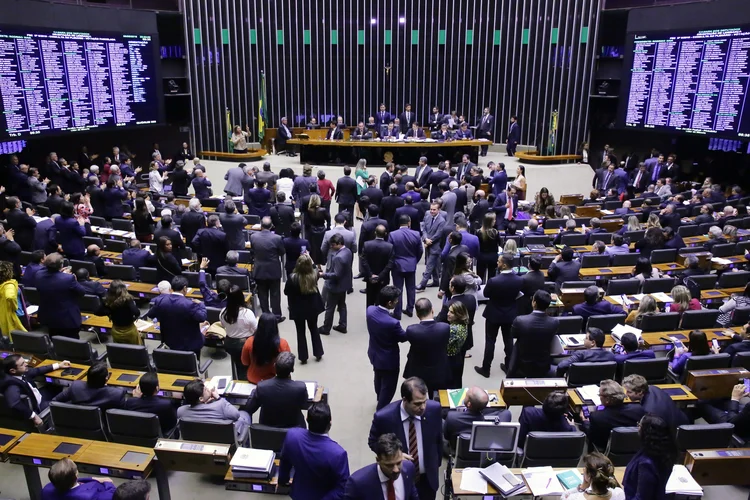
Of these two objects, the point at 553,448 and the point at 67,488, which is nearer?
the point at 67,488

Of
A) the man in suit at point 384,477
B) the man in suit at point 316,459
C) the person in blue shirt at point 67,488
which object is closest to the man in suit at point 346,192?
the man in suit at point 316,459

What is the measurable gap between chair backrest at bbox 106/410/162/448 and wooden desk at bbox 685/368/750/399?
182 inches

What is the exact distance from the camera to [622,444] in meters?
4.42

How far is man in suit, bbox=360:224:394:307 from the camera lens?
285 inches

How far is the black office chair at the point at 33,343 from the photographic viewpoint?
5840 mm

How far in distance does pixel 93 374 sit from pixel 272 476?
1767 mm

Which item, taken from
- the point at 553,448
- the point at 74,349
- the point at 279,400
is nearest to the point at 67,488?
the point at 279,400

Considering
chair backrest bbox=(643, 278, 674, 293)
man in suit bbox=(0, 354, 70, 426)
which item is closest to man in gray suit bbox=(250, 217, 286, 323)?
man in suit bbox=(0, 354, 70, 426)

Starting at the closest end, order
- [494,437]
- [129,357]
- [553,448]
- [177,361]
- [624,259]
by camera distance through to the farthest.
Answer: [494,437] < [553,448] < [177,361] < [129,357] < [624,259]

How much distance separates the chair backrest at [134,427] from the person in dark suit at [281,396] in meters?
0.79

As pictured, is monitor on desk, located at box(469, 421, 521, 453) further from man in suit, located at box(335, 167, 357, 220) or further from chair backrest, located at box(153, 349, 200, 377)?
man in suit, located at box(335, 167, 357, 220)

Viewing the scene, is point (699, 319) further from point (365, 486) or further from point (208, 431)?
point (208, 431)

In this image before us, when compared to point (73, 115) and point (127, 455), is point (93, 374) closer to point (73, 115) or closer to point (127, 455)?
point (127, 455)

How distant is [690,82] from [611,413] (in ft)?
37.9
